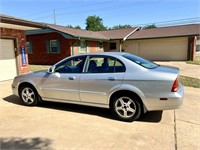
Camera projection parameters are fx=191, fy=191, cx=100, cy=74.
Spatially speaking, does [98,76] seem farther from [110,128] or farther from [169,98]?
[169,98]

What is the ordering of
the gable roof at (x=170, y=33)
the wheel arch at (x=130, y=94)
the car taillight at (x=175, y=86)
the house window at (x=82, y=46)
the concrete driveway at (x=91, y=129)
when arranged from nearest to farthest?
the concrete driveway at (x=91, y=129) → the car taillight at (x=175, y=86) → the wheel arch at (x=130, y=94) → the house window at (x=82, y=46) → the gable roof at (x=170, y=33)

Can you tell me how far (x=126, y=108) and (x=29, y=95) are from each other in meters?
2.99

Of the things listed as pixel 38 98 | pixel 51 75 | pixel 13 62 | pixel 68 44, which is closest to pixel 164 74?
pixel 51 75

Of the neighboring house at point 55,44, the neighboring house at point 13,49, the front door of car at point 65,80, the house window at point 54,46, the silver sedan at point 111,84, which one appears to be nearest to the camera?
the silver sedan at point 111,84

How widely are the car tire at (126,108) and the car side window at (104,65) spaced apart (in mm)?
696

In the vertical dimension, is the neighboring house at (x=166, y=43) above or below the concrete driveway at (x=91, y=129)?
above

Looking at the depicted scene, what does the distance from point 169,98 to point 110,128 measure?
4.67ft

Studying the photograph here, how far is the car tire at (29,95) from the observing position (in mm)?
5664

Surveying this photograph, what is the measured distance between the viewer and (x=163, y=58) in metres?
23.2

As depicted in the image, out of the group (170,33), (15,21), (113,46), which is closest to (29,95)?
(15,21)

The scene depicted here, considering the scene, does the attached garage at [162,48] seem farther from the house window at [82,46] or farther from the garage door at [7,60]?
the garage door at [7,60]

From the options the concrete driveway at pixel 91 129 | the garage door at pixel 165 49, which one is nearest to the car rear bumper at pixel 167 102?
the concrete driveway at pixel 91 129

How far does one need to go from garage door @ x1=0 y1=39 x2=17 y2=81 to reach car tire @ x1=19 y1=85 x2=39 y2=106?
4932 millimetres

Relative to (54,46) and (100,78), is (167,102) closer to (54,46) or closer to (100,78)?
(100,78)
